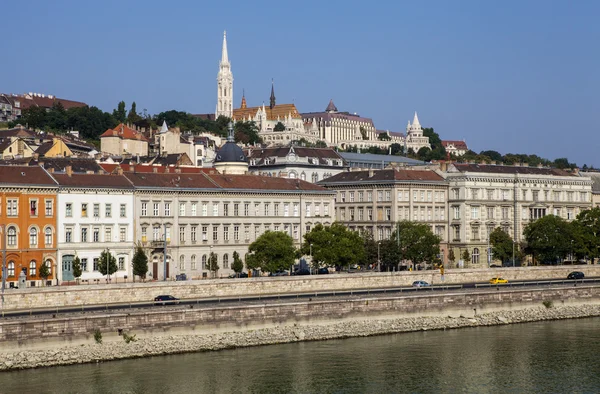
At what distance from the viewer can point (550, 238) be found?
9644 centimetres

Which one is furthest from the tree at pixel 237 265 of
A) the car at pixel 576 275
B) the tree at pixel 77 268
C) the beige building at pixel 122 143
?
the beige building at pixel 122 143

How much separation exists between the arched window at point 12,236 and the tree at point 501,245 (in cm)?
4421

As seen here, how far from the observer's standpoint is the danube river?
48594 mm

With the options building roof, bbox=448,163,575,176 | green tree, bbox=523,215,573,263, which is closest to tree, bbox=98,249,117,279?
green tree, bbox=523,215,573,263

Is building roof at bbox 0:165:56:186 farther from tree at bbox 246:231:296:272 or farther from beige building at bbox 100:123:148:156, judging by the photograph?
beige building at bbox 100:123:148:156

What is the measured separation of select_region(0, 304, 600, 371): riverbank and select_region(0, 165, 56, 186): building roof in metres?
23.9

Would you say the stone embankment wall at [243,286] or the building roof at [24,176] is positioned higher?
the building roof at [24,176]

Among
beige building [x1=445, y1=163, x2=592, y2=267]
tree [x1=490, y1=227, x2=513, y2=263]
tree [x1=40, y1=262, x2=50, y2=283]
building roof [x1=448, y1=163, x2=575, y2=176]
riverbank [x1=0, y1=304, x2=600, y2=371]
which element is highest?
building roof [x1=448, y1=163, x2=575, y2=176]

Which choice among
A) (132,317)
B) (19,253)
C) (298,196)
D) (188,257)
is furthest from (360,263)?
(132,317)

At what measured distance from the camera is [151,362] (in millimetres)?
53062

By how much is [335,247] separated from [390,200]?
1882cm

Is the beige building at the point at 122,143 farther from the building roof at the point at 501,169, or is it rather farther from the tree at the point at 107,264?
the tree at the point at 107,264

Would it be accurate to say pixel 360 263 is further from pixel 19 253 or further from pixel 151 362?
pixel 151 362

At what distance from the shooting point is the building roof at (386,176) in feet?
335
